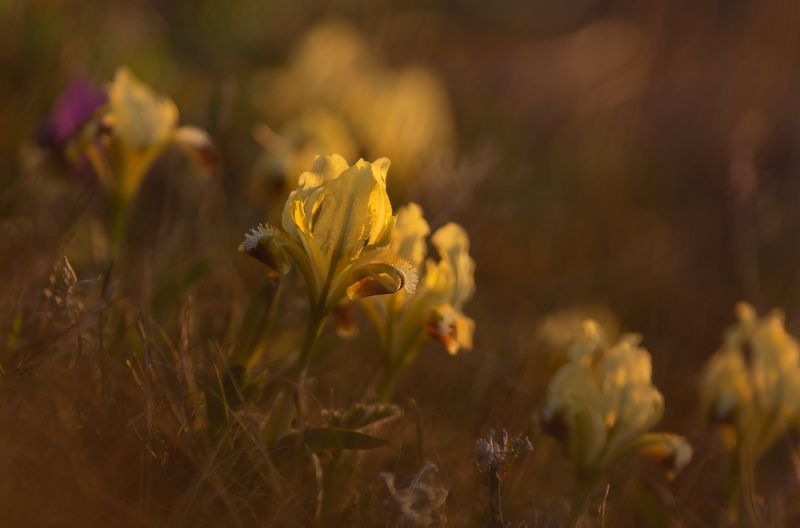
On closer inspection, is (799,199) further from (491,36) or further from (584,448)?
(584,448)

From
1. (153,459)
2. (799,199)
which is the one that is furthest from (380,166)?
(799,199)

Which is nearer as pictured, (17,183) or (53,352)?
(53,352)

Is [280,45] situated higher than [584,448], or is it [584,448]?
[280,45]

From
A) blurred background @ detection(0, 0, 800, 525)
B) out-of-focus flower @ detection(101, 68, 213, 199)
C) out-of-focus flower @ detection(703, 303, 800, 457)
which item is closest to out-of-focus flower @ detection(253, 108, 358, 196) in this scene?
blurred background @ detection(0, 0, 800, 525)

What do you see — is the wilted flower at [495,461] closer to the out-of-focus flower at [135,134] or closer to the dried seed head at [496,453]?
the dried seed head at [496,453]

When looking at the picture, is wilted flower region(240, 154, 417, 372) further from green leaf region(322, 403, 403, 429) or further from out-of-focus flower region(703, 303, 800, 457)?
out-of-focus flower region(703, 303, 800, 457)

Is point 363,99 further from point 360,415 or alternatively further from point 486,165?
point 360,415
